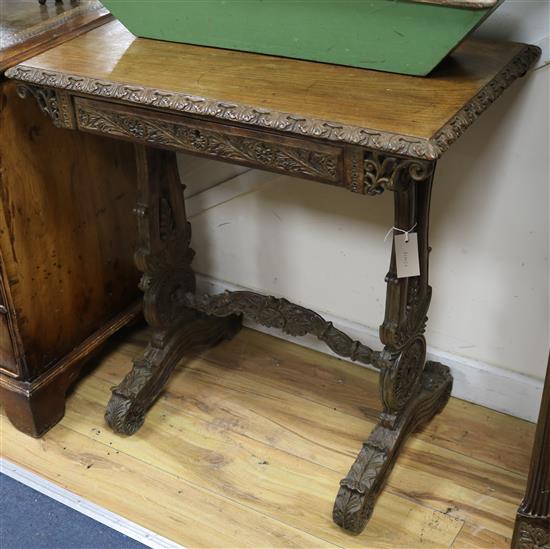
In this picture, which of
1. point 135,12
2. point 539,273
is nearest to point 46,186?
point 135,12

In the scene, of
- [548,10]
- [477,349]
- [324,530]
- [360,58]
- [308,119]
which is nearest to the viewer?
[308,119]

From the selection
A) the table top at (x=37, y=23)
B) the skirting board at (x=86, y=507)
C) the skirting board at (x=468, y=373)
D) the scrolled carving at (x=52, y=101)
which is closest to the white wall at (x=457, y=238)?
the skirting board at (x=468, y=373)

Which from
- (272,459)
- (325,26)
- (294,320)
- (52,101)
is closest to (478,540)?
(272,459)

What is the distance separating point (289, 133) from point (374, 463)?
78 centimetres

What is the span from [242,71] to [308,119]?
245 millimetres

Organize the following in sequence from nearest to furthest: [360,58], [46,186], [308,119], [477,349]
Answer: [308,119], [360,58], [46,186], [477,349]

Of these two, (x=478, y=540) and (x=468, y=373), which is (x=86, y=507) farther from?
(x=468, y=373)

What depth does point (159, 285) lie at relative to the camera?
202 cm

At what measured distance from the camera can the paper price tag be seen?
1599mm

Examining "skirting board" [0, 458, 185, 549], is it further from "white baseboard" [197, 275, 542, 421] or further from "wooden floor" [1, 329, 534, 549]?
"white baseboard" [197, 275, 542, 421]

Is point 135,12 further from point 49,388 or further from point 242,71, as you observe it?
point 49,388

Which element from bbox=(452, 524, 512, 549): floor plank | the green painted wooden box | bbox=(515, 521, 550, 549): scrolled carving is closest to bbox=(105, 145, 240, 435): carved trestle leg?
the green painted wooden box

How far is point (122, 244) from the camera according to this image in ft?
7.11

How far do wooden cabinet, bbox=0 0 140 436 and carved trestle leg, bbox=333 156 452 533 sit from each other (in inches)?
29.5
